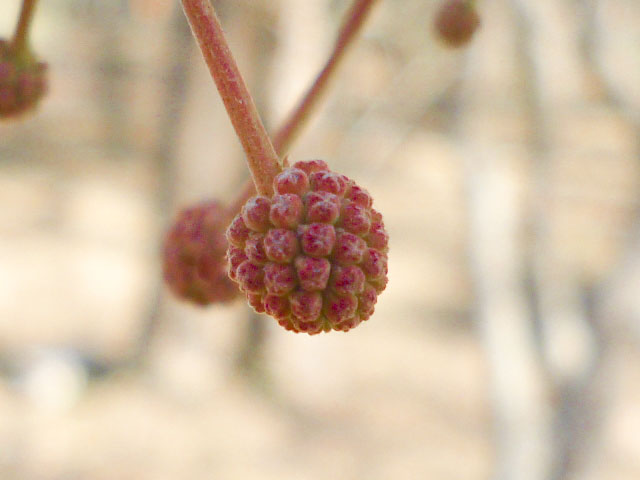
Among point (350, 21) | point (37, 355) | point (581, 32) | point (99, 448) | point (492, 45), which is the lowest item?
point (37, 355)

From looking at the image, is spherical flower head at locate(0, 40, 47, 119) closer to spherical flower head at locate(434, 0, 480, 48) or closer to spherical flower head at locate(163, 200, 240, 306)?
spherical flower head at locate(163, 200, 240, 306)

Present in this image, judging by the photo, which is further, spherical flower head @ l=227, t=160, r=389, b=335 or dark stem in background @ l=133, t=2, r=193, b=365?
dark stem in background @ l=133, t=2, r=193, b=365

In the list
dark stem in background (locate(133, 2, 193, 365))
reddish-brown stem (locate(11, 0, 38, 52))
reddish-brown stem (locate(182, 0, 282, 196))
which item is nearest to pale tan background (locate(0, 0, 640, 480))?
dark stem in background (locate(133, 2, 193, 365))

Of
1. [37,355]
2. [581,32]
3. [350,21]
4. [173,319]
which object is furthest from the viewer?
[37,355]

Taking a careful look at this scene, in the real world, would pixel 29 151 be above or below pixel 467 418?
below

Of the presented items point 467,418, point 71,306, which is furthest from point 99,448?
point 467,418

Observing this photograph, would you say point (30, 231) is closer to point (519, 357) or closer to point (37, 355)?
point (37, 355)

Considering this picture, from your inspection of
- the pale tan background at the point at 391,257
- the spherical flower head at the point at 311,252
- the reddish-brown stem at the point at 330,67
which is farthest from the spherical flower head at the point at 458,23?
the pale tan background at the point at 391,257
